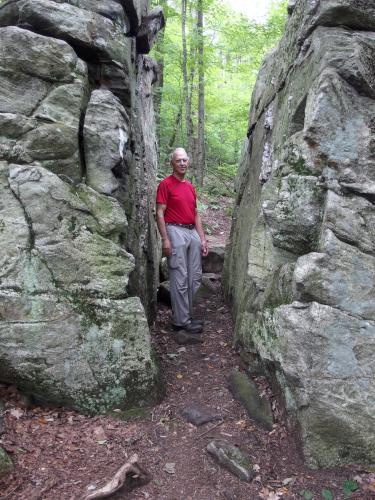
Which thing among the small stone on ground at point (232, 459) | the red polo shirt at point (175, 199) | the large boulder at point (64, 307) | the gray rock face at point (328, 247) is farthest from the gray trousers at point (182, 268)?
the small stone on ground at point (232, 459)

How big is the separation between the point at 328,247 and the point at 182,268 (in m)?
3.50

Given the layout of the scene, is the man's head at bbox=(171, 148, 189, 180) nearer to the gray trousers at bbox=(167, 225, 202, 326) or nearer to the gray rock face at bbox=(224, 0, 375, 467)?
the gray trousers at bbox=(167, 225, 202, 326)

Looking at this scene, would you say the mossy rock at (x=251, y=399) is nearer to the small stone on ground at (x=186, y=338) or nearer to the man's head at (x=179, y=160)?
the small stone on ground at (x=186, y=338)

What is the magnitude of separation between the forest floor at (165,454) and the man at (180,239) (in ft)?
6.33

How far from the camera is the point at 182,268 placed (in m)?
7.38

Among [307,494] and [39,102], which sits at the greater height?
[39,102]

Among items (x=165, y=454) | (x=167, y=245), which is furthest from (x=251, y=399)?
(x=167, y=245)

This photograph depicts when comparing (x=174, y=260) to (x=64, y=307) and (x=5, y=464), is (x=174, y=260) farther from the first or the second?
(x=5, y=464)

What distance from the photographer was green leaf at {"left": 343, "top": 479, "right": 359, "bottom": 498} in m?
3.94

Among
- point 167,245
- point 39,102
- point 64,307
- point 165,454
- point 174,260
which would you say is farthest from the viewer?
point 174,260

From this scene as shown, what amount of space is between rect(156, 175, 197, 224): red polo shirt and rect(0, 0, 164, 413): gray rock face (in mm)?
1296

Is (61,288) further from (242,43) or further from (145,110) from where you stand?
(242,43)

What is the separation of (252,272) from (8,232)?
3624mm

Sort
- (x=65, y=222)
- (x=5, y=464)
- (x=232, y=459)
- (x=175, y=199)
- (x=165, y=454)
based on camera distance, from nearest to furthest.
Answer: (x=5, y=464)
(x=232, y=459)
(x=165, y=454)
(x=65, y=222)
(x=175, y=199)
